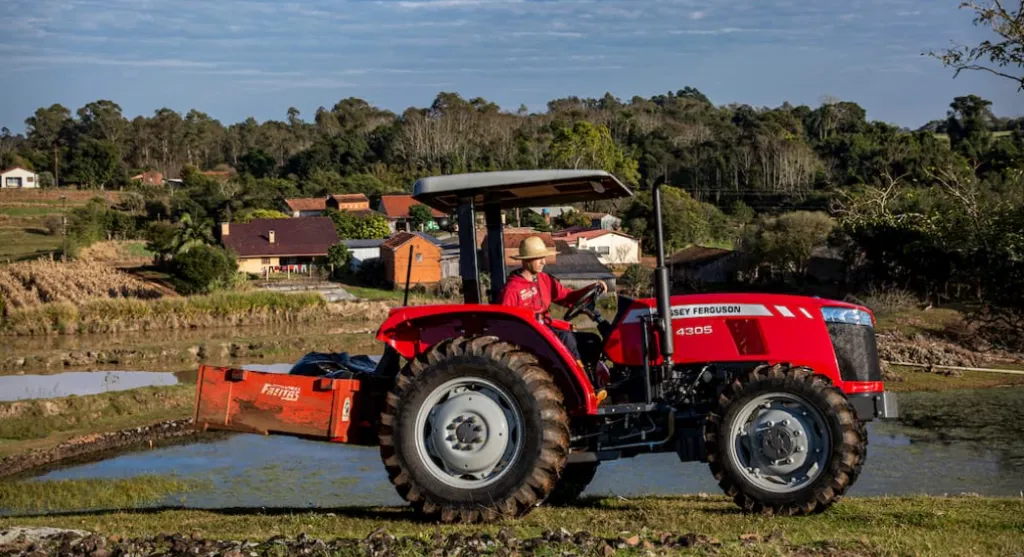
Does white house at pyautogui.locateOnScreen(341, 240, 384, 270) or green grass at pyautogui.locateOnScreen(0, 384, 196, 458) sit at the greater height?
white house at pyautogui.locateOnScreen(341, 240, 384, 270)

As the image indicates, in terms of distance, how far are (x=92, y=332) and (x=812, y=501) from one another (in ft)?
126

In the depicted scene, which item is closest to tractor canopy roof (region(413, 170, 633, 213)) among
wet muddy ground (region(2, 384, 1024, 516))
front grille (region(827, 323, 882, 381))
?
front grille (region(827, 323, 882, 381))

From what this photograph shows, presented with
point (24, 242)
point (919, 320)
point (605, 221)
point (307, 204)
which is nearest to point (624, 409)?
point (919, 320)

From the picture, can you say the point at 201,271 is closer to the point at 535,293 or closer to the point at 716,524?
the point at 535,293

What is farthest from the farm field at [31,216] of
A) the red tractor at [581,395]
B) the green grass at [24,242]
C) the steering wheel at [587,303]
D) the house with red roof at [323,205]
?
the steering wheel at [587,303]

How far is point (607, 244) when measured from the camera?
6275 cm

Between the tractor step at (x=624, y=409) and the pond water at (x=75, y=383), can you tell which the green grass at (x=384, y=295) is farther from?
the tractor step at (x=624, y=409)

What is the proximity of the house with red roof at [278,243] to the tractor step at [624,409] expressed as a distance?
182ft

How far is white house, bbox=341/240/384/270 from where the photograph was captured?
6291 centimetres

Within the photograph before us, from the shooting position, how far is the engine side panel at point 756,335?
26.9 ft

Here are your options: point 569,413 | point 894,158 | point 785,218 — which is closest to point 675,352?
point 569,413

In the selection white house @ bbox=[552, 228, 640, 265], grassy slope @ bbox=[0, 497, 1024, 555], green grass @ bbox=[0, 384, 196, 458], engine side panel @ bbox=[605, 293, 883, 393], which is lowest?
green grass @ bbox=[0, 384, 196, 458]

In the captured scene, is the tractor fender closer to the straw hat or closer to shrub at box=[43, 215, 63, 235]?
the straw hat

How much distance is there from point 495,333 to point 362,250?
5706cm
